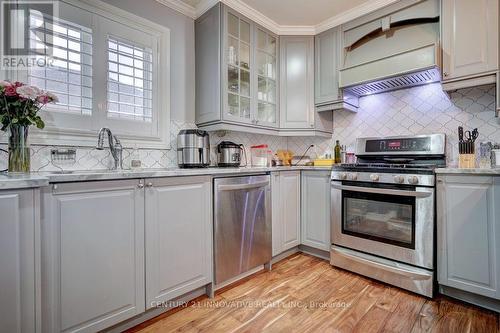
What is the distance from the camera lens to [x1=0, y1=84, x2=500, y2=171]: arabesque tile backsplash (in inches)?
69.9

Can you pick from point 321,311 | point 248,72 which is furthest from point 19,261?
point 248,72

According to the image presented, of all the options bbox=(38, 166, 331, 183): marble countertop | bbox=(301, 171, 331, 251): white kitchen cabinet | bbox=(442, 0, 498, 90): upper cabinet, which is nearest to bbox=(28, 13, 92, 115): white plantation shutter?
bbox=(38, 166, 331, 183): marble countertop

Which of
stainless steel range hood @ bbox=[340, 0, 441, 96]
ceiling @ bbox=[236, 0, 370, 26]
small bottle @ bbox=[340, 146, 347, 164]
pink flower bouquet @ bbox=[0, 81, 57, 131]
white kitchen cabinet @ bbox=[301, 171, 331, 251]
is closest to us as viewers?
pink flower bouquet @ bbox=[0, 81, 57, 131]

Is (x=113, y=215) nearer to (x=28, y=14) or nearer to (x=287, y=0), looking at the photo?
(x=28, y=14)

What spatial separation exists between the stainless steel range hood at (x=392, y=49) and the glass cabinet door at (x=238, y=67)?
0.99 metres

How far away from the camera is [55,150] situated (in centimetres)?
161

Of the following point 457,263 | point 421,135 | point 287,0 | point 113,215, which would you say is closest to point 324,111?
point 421,135

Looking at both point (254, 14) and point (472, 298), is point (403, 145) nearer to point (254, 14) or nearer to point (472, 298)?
point (472, 298)

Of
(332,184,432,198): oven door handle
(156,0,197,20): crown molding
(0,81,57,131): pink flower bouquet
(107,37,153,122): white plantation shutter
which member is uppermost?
(156,0,197,20): crown molding

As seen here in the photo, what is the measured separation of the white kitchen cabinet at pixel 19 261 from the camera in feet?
3.22

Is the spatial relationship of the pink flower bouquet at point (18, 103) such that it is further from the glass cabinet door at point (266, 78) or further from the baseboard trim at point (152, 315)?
the glass cabinet door at point (266, 78)

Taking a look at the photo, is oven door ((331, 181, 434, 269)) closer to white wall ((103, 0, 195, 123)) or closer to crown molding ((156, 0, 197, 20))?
white wall ((103, 0, 195, 123))

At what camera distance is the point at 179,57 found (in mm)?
2291

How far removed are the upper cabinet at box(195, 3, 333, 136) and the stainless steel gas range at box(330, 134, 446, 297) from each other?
851 millimetres
